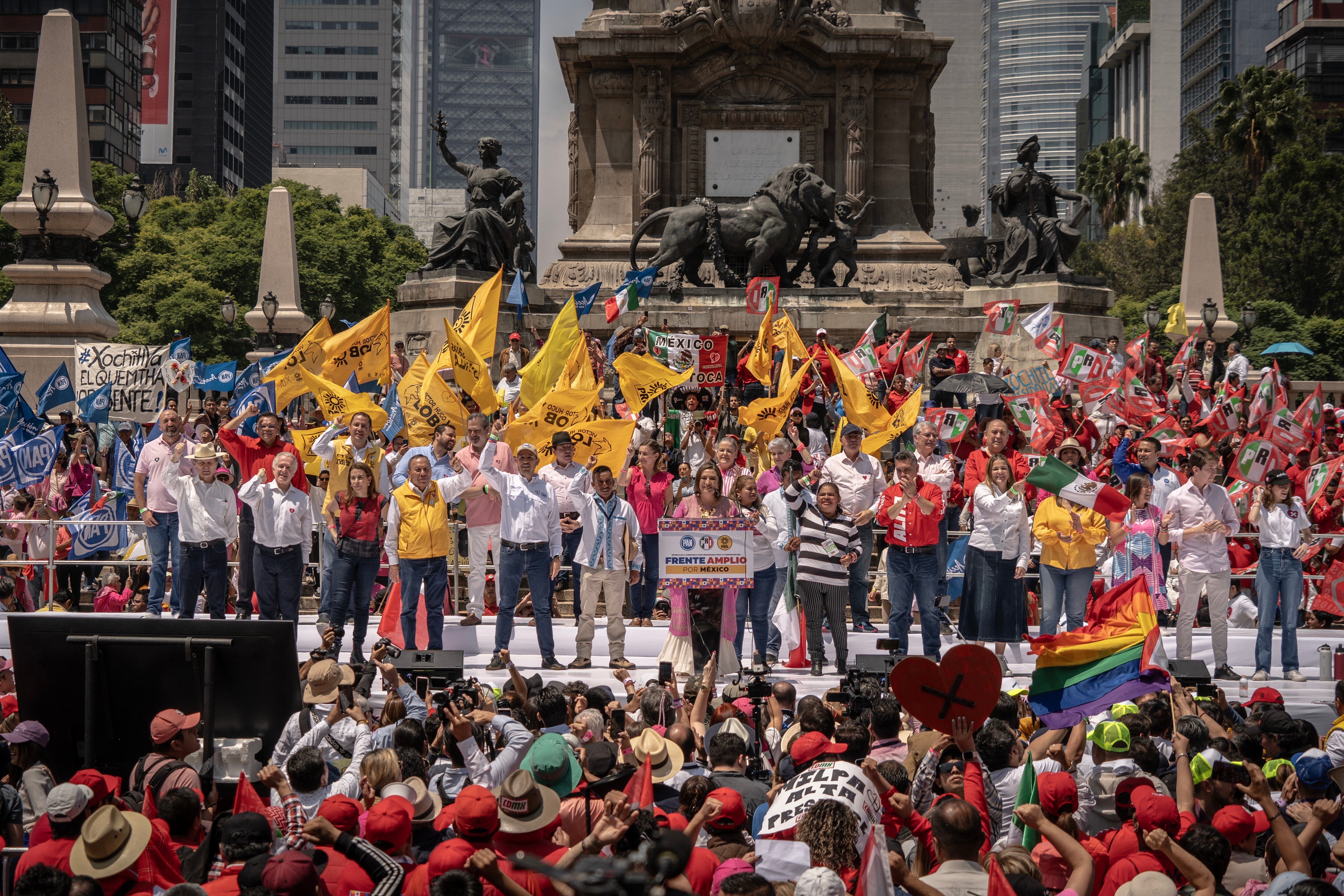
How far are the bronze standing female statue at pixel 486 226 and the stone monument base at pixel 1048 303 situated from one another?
32.2 feet

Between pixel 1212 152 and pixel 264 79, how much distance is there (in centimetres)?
10012

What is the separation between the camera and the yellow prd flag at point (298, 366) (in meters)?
16.8

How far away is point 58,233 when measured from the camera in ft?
85.7

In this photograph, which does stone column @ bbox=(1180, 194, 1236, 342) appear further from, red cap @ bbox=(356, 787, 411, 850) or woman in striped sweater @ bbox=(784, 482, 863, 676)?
red cap @ bbox=(356, 787, 411, 850)

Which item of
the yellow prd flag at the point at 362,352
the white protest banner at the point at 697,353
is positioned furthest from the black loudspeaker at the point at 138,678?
the white protest banner at the point at 697,353

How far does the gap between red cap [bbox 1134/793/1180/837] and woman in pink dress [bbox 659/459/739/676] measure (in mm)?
6597

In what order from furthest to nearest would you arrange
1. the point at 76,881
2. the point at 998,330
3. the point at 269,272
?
the point at 269,272 → the point at 998,330 → the point at 76,881

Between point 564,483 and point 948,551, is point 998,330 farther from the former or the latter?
point 564,483

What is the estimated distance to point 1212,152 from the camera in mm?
63938

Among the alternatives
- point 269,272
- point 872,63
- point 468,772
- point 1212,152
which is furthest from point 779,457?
point 1212,152

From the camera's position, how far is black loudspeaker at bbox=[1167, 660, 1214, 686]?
10.3m

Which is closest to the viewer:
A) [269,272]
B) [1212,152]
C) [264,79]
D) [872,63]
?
[872,63]

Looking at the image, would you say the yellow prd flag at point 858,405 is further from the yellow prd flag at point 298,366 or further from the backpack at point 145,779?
the backpack at point 145,779

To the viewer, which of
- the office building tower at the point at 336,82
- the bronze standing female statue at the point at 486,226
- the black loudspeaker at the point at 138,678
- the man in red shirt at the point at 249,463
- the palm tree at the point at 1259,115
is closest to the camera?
the black loudspeaker at the point at 138,678
